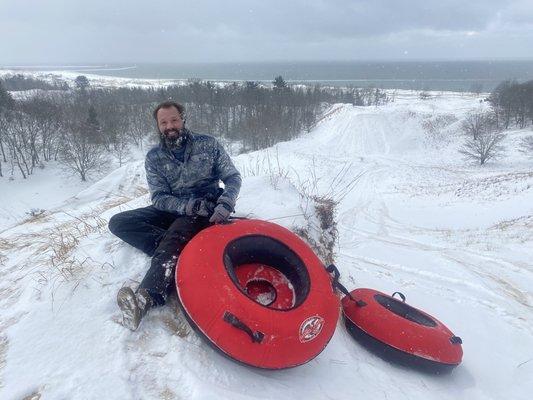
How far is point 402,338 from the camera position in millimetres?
3320

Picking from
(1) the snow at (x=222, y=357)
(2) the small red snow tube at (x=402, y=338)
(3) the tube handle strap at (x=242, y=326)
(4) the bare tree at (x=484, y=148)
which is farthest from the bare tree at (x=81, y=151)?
(3) the tube handle strap at (x=242, y=326)

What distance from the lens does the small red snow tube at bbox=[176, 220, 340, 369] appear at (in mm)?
2385

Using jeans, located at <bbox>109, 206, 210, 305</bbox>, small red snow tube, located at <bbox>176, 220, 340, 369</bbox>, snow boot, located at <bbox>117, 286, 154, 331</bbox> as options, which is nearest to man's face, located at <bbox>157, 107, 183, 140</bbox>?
jeans, located at <bbox>109, 206, 210, 305</bbox>

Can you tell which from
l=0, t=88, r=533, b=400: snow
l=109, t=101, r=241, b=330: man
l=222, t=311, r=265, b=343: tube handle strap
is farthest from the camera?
l=109, t=101, r=241, b=330: man

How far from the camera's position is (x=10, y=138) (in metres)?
39.2

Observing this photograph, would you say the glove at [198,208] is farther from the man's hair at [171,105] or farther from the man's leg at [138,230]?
the man's hair at [171,105]

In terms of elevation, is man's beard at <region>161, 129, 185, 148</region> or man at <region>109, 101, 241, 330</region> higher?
man's beard at <region>161, 129, 185, 148</region>

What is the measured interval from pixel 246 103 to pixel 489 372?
58.1 metres

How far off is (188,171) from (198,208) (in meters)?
0.52

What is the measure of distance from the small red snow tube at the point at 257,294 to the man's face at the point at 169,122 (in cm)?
111

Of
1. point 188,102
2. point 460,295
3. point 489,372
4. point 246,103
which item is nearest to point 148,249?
point 489,372

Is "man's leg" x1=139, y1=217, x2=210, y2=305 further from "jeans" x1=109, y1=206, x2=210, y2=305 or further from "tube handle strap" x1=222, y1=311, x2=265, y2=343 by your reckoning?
"tube handle strap" x1=222, y1=311, x2=265, y2=343

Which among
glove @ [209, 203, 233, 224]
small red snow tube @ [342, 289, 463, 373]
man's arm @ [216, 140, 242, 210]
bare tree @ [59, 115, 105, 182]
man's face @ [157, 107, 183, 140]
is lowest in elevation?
bare tree @ [59, 115, 105, 182]

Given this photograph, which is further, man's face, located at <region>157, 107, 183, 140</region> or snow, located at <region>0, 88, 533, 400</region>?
man's face, located at <region>157, 107, 183, 140</region>
